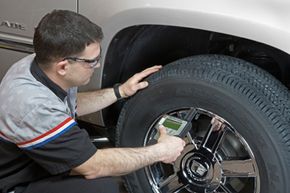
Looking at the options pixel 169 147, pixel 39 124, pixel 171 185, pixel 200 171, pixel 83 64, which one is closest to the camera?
pixel 39 124

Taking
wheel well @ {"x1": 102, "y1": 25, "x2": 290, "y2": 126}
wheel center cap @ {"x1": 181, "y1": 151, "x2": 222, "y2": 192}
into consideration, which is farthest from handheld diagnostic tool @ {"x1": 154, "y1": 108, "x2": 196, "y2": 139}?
wheel well @ {"x1": 102, "y1": 25, "x2": 290, "y2": 126}

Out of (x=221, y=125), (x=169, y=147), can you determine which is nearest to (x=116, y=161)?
(x=169, y=147)

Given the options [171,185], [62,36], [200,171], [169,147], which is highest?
[62,36]

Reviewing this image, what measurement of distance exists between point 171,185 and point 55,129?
66 cm

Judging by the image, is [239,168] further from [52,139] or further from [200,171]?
[52,139]

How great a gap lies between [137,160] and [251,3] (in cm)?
70

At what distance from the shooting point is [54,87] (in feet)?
6.30

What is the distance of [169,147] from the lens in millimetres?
1997

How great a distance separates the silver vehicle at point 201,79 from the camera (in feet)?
6.08

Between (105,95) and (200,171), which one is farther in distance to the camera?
(105,95)

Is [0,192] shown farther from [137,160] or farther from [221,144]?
[221,144]

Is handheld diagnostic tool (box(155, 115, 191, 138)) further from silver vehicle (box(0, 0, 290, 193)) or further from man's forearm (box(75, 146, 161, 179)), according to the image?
man's forearm (box(75, 146, 161, 179))

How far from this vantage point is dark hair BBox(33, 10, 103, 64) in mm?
1819

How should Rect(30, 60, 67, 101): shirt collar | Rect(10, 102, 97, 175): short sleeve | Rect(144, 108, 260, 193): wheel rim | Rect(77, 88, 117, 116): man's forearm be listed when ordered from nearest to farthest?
Rect(10, 102, 97, 175): short sleeve → Rect(30, 60, 67, 101): shirt collar → Rect(144, 108, 260, 193): wheel rim → Rect(77, 88, 117, 116): man's forearm
